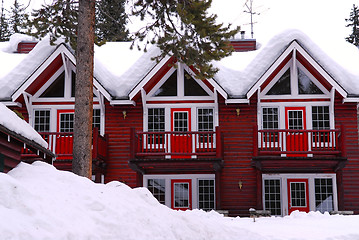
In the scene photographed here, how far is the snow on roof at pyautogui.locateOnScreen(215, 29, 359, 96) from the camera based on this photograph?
21.1 meters

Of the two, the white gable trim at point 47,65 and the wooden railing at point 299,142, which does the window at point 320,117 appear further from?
the white gable trim at point 47,65

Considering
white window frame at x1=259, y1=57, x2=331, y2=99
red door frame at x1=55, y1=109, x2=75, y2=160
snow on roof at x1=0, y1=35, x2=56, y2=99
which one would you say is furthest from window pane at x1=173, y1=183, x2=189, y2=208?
snow on roof at x1=0, y1=35, x2=56, y2=99

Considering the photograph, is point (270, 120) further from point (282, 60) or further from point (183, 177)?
point (183, 177)

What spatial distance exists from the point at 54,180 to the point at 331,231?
7407 mm

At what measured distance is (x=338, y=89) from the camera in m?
20.0

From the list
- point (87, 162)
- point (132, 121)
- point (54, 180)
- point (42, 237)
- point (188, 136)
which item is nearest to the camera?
point (42, 237)

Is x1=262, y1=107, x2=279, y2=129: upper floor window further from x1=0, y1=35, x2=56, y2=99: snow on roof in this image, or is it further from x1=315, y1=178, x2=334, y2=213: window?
x1=0, y1=35, x2=56, y2=99: snow on roof

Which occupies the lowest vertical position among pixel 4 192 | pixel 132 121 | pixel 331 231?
pixel 331 231

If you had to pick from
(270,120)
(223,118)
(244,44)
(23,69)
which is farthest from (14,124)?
(244,44)

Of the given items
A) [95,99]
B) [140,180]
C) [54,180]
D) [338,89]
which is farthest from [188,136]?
[54,180]

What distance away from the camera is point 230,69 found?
73.6ft

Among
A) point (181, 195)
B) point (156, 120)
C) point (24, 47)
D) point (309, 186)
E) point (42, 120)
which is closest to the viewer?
point (309, 186)

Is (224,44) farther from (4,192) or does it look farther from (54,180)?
(4,192)

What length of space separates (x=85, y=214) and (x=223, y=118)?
1324 centimetres
